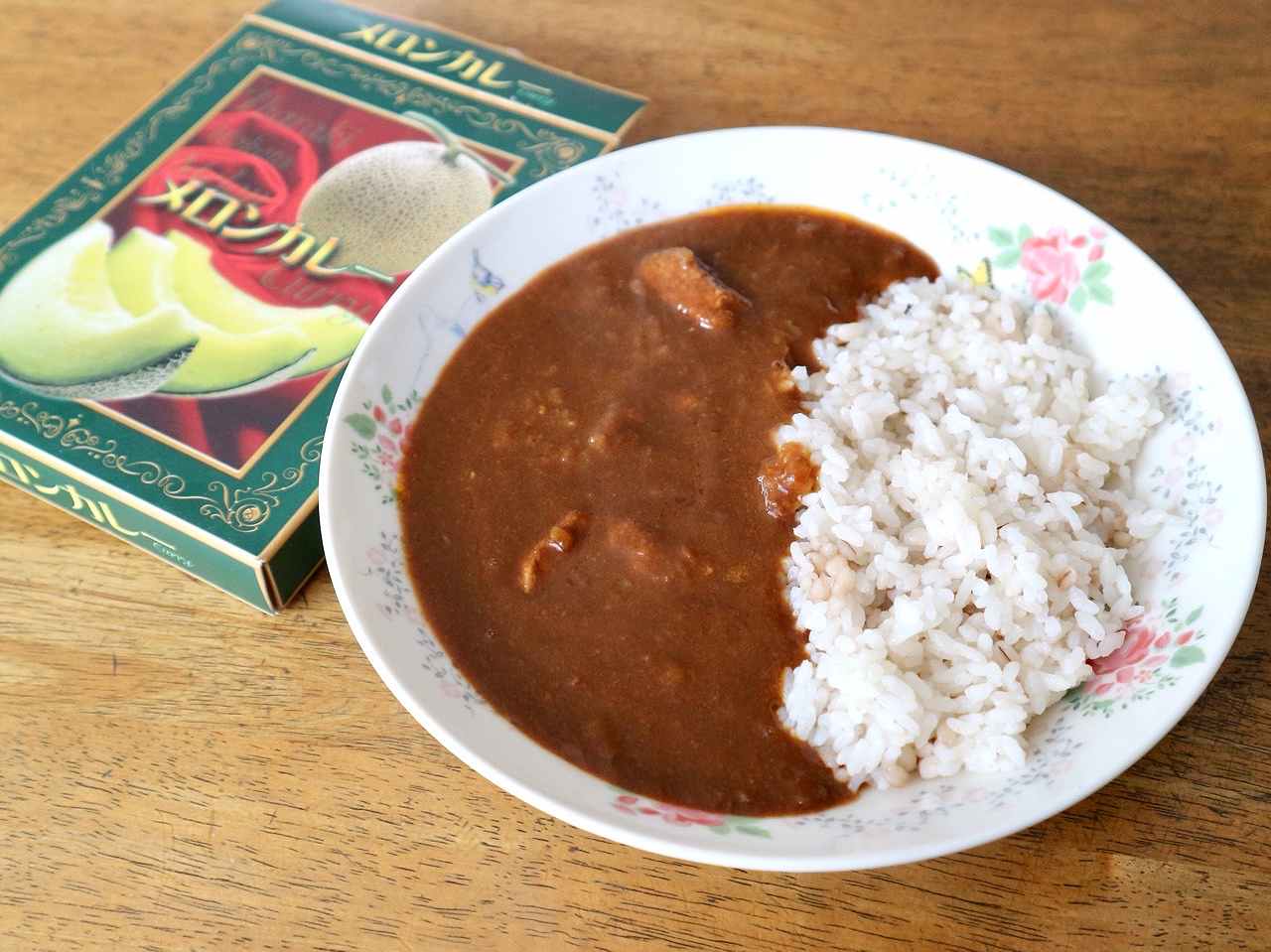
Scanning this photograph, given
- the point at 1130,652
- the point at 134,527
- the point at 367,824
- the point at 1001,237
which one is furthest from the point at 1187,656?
the point at 134,527

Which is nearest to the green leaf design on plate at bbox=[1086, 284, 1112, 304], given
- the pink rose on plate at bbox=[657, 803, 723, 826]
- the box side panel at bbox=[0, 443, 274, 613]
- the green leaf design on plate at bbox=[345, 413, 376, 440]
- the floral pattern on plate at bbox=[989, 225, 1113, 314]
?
the floral pattern on plate at bbox=[989, 225, 1113, 314]

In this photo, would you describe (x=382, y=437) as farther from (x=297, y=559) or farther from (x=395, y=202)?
(x=395, y=202)

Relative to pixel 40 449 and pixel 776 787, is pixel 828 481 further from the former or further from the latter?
pixel 40 449

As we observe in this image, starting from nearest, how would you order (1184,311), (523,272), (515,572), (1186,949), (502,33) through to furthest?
1. (1186,949)
2. (515,572)
3. (1184,311)
4. (523,272)
5. (502,33)

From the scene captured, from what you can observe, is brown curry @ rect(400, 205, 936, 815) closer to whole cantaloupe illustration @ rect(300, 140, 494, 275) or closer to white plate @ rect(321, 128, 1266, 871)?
white plate @ rect(321, 128, 1266, 871)

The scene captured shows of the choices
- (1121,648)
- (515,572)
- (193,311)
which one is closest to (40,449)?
(193,311)

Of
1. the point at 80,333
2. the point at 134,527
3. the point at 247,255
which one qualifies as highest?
the point at 247,255
